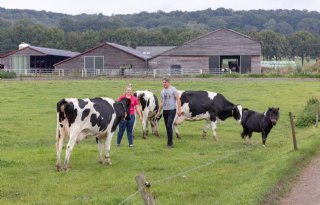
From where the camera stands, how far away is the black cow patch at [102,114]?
12977 millimetres

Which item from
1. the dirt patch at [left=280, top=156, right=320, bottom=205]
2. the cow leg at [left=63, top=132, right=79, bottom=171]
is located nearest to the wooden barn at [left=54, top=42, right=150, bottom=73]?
the cow leg at [left=63, top=132, right=79, bottom=171]

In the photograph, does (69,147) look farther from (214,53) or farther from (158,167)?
(214,53)

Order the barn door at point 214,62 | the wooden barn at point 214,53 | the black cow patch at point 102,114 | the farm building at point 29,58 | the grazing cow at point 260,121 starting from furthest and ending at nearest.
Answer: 1. the farm building at point 29,58
2. the barn door at point 214,62
3. the wooden barn at point 214,53
4. the grazing cow at point 260,121
5. the black cow patch at point 102,114

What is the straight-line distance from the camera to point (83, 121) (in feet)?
41.7

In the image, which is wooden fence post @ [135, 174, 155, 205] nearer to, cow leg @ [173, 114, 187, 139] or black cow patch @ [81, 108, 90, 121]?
black cow patch @ [81, 108, 90, 121]

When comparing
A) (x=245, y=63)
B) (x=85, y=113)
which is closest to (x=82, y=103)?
(x=85, y=113)

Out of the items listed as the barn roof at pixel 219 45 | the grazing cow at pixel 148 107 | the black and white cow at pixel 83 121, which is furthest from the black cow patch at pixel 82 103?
the barn roof at pixel 219 45

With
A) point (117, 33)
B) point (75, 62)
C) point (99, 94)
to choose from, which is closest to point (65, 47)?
point (117, 33)

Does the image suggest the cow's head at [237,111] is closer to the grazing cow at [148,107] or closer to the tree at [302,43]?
the grazing cow at [148,107]

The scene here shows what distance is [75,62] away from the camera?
7006 centimetres

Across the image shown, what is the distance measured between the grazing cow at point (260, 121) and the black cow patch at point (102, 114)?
17.0ft

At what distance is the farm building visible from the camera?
246ft

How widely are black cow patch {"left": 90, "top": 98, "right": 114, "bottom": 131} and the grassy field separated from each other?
102 cm

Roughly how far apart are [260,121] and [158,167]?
5.10m
